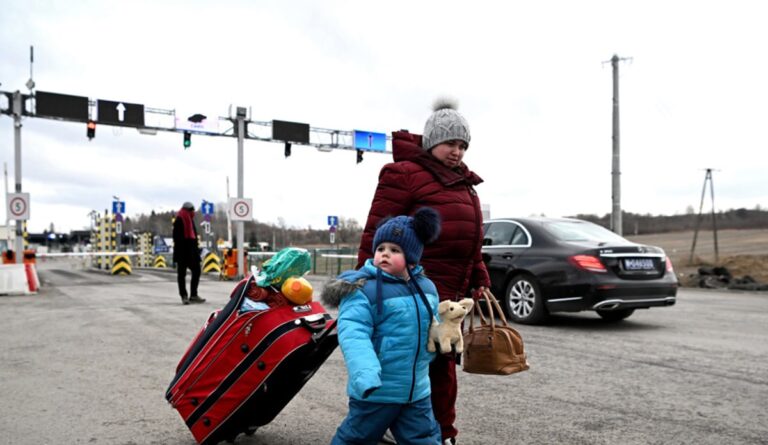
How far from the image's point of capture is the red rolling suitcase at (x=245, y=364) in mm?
2963

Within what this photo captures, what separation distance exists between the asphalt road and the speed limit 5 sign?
32.0ft

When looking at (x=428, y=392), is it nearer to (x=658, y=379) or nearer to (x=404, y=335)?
(x=404, y=335)

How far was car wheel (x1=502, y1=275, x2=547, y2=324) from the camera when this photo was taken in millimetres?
8180

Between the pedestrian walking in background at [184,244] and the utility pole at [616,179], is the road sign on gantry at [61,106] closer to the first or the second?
the pedestrian walking in background at [184,244]

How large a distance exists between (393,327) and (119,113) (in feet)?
64.3

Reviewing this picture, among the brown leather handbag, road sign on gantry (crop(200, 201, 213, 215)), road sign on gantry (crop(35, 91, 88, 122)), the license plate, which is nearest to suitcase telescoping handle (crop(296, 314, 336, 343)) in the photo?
the brown leather handbag

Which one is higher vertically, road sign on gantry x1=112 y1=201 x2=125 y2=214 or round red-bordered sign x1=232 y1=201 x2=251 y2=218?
road sign on gantry x1=112 y1=201 x2=125 y2=214

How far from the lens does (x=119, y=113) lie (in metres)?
19.8

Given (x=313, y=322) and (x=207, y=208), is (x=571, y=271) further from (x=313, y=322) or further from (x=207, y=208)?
(x=207, y=208)

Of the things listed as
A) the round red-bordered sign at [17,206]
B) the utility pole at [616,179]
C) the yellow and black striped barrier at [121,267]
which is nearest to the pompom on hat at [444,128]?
the round red-bordered sign at [17,206]

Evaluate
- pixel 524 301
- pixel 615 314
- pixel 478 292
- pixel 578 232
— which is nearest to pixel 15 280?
pixel 524 301

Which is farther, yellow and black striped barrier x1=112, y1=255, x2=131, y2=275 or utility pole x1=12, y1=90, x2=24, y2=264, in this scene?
yellow and black striped barrier x1=112, y1=255, x2=131, y2=275

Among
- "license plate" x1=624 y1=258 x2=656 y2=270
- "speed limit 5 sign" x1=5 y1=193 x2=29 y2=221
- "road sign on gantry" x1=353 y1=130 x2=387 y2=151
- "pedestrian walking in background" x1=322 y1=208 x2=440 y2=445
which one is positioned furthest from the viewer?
"road sign on gantry" x1=353 y1=130 x2=387 y2=151

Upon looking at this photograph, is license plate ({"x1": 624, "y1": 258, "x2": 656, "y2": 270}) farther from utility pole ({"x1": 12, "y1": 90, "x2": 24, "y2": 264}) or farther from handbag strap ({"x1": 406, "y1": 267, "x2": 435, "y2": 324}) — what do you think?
utility pole ({"x1": 12, "y1": 90, "x2": 24, "y2": 264})
